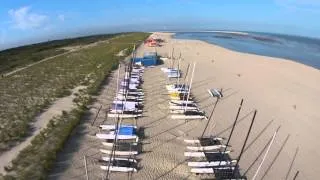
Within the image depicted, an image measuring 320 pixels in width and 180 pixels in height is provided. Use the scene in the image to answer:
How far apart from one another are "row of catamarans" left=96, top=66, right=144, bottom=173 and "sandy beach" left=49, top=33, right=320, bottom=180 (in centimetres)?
52

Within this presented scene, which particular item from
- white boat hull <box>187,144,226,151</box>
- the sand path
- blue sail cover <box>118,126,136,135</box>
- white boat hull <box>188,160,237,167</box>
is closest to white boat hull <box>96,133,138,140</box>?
blue sail cover <box>118,126,136,135</box>

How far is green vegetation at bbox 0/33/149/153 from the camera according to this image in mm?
28000

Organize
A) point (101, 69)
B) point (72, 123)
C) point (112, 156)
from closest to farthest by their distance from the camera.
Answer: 1. point (112, 156)
2. point (72, 123)
3. point (101, 69)

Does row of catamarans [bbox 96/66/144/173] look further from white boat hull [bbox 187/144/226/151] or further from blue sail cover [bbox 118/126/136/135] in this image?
white boat hull [bbox 187/144/226/151]

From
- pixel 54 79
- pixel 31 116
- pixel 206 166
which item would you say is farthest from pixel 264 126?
pixel 54 79

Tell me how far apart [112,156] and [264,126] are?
12625mm

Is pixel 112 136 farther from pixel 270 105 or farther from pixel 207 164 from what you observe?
pixel 270 105

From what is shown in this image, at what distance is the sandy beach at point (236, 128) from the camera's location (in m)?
23.0

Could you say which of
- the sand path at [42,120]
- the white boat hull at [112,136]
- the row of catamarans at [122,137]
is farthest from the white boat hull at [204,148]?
the sand path at [42,120]

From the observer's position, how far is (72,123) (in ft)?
94.6

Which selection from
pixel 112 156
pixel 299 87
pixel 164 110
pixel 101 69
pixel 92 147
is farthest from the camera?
pixel 101 69

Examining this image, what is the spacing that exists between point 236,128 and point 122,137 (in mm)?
8535

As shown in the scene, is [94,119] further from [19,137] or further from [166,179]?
[166,179]

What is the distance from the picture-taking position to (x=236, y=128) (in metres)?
30.1
